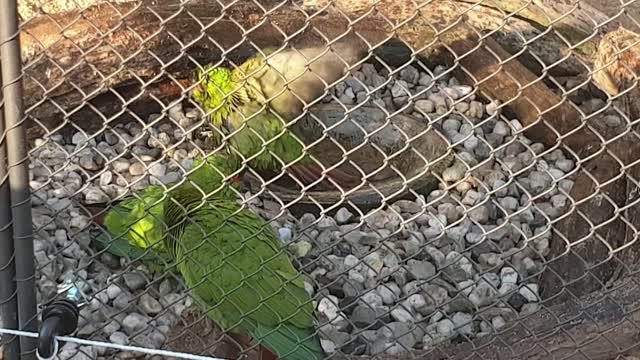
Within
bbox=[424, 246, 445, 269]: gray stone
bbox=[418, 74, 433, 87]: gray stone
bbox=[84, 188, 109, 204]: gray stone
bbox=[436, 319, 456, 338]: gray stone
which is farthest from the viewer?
bbox=[418, 74, 433, 87]: gray stone

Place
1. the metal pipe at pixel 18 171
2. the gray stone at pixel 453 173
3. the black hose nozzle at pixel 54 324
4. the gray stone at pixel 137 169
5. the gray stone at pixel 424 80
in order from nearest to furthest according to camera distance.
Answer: the metal pipe at pixel 18 171
the black hose nozzle at pixel 54 324
the gray stone at pixel 137 169
the gray stone at pixel 453 173
the gray stone at pixel 424 80

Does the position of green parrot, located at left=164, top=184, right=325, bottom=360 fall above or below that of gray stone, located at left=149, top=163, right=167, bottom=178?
above

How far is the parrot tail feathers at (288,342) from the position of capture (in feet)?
10.2

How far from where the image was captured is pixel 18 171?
8.70ft

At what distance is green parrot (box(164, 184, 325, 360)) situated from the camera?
3133 millimetres

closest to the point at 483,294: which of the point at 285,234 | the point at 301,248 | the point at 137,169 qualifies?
the point at 301,248

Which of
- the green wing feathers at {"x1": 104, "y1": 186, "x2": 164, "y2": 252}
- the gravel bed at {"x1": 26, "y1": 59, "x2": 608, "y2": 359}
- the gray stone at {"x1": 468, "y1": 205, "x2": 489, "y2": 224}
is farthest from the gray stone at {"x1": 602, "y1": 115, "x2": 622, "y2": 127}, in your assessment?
the green wing feathers at {"x1": 104, "y1": 186, "x2": 164, "y2": 252}

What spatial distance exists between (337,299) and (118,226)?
0.98m

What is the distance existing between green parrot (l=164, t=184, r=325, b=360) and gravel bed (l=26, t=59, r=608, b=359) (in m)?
0.22

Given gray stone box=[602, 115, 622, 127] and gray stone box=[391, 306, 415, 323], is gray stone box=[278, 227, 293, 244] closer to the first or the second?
gray stone box=[391, 306, 415, 323]

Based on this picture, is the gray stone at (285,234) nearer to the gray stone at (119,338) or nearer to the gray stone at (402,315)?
the gray stone at (402,315)

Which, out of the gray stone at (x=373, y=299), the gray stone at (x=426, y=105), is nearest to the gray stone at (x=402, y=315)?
the gray stone at (x=373, y=299)

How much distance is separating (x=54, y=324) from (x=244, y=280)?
2.26 feet

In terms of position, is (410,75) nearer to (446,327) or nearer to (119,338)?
(446,327)
